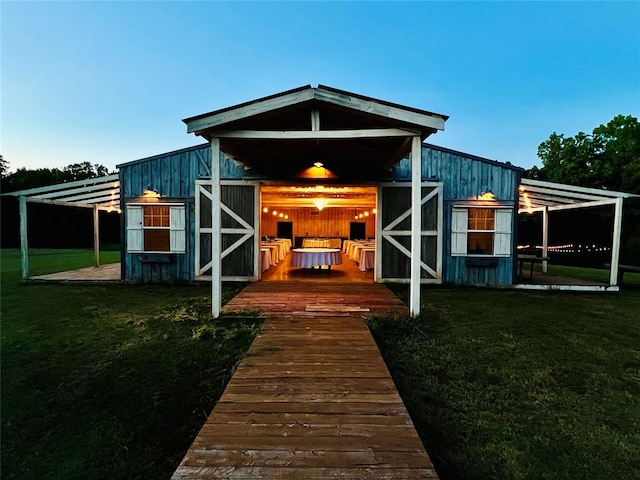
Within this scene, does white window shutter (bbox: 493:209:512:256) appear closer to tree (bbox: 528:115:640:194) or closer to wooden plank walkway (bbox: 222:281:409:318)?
wooden plank walkway (bbox: 222:281:409:318)

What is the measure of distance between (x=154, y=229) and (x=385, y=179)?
5.73 metres

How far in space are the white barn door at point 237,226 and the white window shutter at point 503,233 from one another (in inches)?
224

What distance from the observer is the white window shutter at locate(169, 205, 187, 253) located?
8125 mm

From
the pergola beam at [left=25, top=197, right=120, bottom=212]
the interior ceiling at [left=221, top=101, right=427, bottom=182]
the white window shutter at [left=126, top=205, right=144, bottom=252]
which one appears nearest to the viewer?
the interior ceiling at [left=221, top=101, right=427, bottom=182]

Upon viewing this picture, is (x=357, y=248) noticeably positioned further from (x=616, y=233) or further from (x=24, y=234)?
(x=24, y=234)

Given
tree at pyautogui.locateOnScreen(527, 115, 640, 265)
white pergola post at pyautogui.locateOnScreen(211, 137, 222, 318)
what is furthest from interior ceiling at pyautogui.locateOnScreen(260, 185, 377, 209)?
tree at pyautogui.locateOnScreen(527, 115, 640, 265)

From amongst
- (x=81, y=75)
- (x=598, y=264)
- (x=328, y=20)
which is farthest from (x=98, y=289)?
(x=598, y=264)

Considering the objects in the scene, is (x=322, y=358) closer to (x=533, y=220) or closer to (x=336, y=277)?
(x=336, y=277)

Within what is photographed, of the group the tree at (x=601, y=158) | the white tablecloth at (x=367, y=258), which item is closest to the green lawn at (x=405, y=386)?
the white tablecloth at (x=367, y=258)

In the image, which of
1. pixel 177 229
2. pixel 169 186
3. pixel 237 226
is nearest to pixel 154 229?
pixel 177 229

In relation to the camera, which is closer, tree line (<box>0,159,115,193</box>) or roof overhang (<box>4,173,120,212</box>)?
roof overhang (<box>4,173,120,212</box>)

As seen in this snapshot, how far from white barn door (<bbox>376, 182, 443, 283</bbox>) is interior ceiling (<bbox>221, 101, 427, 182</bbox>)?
70cm

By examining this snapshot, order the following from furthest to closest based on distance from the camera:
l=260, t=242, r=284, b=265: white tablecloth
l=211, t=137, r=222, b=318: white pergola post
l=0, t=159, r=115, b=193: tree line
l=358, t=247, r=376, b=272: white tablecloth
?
l=0, t=159, r=115, b=193: tree line, l=260, t=242, r=284, b=265: white tablecloth, l=358, t=247, r=376, b=272: white tablecloth, l=211, t=137, r=222, b=318: white pergola post

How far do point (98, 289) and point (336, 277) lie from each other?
5.47 m
